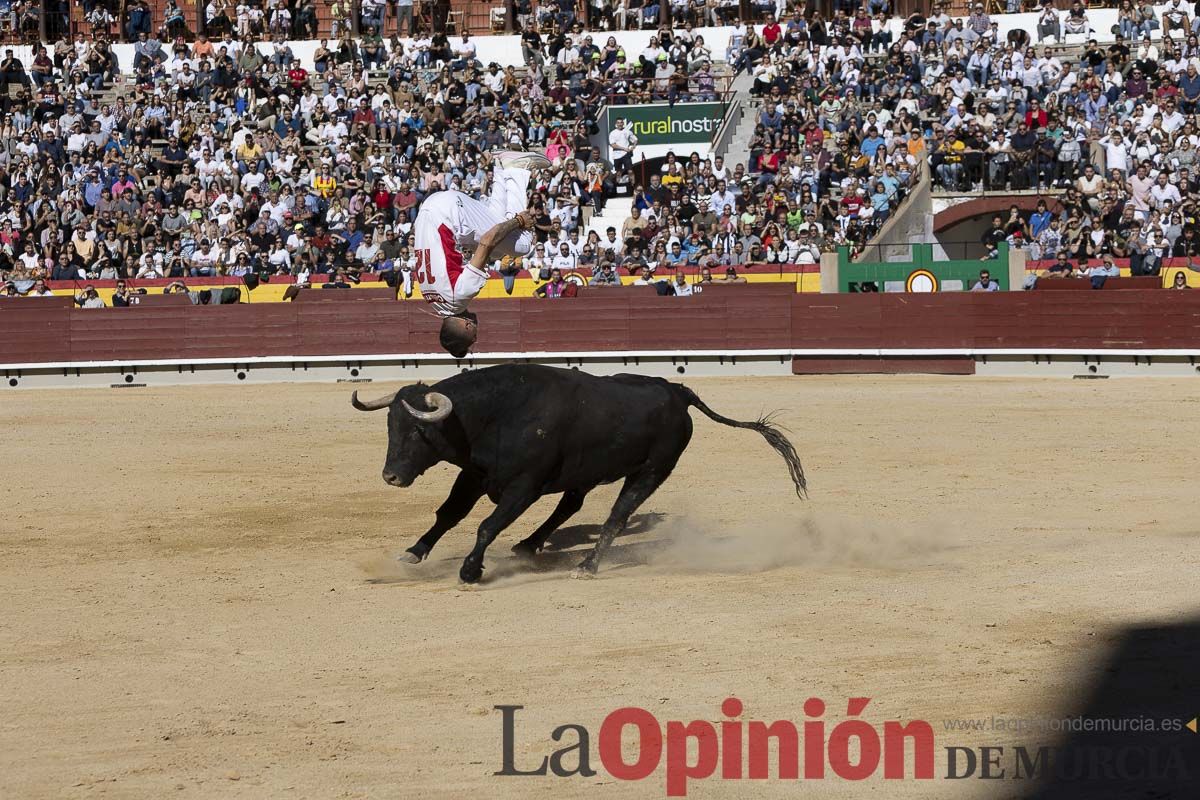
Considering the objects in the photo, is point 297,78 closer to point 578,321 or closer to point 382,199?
point 382,199

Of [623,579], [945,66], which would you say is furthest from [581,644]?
[945,66]

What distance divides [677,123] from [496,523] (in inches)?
712

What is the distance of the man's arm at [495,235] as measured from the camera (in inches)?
312

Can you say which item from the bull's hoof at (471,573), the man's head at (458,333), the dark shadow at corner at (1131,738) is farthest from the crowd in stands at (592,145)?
the dark shadow at corner at (1131,738)

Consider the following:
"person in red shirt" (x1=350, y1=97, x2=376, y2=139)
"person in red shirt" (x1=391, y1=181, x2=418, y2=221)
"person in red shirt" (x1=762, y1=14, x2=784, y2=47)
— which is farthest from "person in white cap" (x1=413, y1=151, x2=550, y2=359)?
"person in red shirt" (x1=762, y1=14, x2=784, y2=47)

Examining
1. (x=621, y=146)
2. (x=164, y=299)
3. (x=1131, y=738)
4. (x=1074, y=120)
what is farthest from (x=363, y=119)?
(x=1131, y=738)

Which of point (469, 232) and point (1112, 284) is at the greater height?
point (469, 232)

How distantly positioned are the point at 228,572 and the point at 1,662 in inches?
77.6

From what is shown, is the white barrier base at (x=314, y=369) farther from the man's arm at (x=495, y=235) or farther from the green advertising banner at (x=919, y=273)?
the man's arm at (x=495, y=235)

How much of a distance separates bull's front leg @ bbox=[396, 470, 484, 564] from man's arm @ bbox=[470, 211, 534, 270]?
1.05 meters

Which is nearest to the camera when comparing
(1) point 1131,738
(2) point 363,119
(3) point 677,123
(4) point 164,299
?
(1) point 1131,738

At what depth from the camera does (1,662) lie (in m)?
6.24

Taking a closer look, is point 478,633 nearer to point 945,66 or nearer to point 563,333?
point 563,333

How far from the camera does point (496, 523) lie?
762 centimetres
